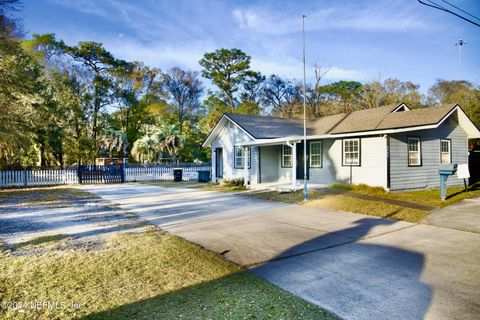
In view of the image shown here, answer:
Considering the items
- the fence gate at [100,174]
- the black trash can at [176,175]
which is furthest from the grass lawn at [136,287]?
the black trash can at [176,175]

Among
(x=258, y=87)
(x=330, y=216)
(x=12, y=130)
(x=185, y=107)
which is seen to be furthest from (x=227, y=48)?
(x=330, y=216)

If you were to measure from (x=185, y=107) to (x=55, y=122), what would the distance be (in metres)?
21.4

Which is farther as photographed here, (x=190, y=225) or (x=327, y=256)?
(x=190, y=225)

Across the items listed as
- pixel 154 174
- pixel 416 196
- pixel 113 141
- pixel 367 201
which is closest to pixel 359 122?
pixel 416 196

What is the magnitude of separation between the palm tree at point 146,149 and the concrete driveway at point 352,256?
2150 centimetres

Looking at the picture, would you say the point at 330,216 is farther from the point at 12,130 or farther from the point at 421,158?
the point at 12,130

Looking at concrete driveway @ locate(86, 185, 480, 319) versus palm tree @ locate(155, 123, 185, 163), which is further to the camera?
palm tree @ locate(155, 123, 185, 163)

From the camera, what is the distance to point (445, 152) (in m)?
15.2

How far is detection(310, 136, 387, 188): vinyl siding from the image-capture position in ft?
42.2

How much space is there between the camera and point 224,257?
4.96m

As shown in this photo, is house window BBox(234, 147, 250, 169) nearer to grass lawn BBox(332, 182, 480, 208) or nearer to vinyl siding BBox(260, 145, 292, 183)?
vinyl siding BBox(260, 145, 292, 183)

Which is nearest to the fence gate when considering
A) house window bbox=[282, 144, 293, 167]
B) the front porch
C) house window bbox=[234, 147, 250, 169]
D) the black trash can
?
the black trash can

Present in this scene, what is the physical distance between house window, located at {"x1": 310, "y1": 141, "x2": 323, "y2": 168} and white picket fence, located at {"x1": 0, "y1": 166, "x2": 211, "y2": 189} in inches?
407

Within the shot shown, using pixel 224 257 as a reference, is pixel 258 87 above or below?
above
